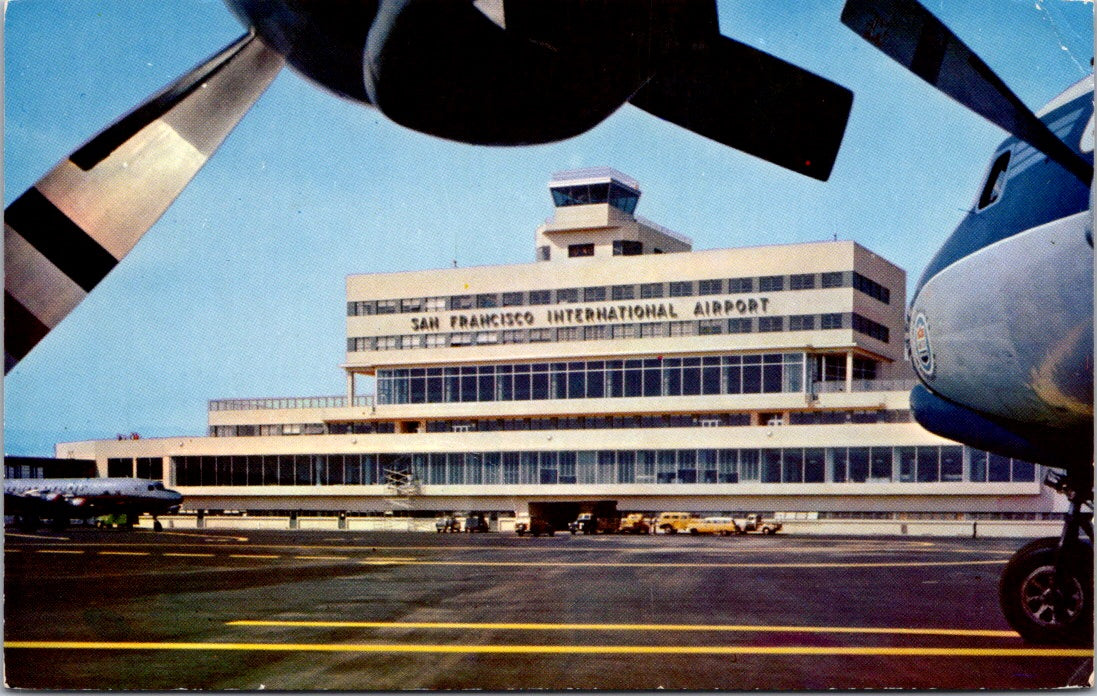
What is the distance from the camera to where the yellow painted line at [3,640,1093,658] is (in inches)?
297

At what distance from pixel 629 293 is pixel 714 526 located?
14927 mm

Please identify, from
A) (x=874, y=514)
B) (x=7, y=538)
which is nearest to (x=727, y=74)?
(x=7, y=538)

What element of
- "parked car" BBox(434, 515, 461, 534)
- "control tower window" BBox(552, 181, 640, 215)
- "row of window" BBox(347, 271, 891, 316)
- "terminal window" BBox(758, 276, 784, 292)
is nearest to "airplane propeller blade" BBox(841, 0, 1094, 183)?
"control tower window" BBox(552, 181, 640, 215)

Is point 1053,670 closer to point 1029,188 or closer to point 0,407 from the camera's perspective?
point 1029,188

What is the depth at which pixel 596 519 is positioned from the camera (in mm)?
31266

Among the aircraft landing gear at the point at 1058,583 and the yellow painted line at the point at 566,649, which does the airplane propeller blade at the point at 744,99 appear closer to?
the aircraft landing gear at the point at 1058,583

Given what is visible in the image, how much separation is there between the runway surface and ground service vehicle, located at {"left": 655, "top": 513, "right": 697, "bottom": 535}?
21756 mm

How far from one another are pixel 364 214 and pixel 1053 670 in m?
6.42

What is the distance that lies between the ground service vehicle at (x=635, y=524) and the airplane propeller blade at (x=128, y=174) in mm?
27751

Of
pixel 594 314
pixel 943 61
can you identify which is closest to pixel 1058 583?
pixel 943 61

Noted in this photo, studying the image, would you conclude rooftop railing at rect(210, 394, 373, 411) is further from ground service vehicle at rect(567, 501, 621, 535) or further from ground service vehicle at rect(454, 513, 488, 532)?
ground service vehicle at rect(567, 501, 621, 535)

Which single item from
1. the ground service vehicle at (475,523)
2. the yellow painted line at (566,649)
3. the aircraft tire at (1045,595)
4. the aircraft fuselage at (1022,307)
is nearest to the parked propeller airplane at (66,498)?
the yellow painted line at (566,649)

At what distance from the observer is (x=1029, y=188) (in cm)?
663

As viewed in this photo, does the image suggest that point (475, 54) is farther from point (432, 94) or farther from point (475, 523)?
point (475, 523)
